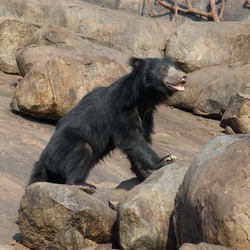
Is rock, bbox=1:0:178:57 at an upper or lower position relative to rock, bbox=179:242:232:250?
lower

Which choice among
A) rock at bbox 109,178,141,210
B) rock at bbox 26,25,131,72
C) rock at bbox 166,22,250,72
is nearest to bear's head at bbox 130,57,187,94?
rock at bbox 109,178,141,210

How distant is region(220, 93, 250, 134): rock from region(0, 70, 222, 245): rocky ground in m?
0.62

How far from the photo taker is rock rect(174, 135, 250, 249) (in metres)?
5.11

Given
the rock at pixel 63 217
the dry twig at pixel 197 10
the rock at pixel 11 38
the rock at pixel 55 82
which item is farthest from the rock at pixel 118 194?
the dry twig at pixel 197 10

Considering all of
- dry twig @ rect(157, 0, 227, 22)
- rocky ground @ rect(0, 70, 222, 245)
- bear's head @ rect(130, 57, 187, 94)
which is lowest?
rocky ground @ rect(0, 70, 222, 245)

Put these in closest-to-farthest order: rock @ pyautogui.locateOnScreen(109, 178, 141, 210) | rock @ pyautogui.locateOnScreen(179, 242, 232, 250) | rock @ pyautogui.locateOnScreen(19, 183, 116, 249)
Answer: rock @ pyautogui.locateOnScreen(179, 242, 232, 250) → rock @ pyautogui.locateOnScreen(19, 183, 116, 249) → rock @ pyautogui.locateOnScreen(109, 178, 141, 210)

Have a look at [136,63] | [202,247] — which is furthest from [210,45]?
[202,247]


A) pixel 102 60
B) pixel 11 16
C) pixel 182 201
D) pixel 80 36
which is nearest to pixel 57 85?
pixel 102 60

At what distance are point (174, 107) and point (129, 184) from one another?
754 centimetres

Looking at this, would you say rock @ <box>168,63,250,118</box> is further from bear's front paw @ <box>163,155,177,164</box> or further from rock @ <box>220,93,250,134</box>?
bear's front paw @ <box>163,155,177,164</box>

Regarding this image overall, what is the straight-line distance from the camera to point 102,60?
12609mm

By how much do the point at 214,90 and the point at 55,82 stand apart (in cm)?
390

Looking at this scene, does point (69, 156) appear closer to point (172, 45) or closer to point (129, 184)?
point (129, 184)

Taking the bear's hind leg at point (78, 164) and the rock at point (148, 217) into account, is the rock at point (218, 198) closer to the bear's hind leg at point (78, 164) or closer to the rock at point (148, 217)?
the rock at point (148, 217)
